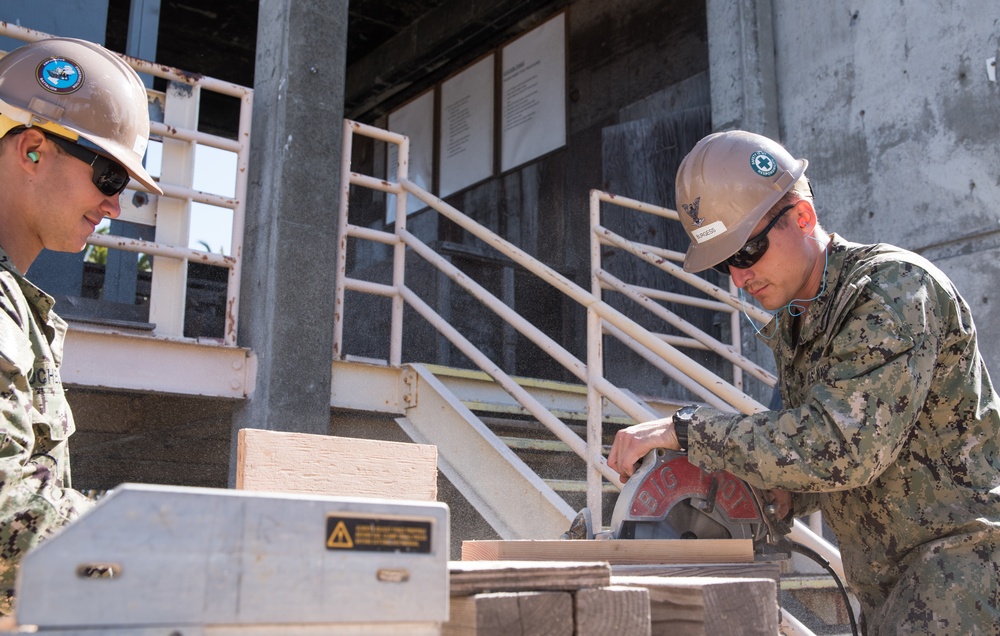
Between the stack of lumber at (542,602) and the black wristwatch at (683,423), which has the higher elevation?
the black wristwatch at (683,423)

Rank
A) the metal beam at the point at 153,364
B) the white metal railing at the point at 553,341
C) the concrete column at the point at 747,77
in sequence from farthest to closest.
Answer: the concrete column at the point at 747,77 < the metal beam at the point at 153,364 < the white metal railing at the point at 553,341

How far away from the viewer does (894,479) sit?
1.88m

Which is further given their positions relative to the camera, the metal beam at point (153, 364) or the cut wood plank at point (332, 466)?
the metal beam at point (153, 364)

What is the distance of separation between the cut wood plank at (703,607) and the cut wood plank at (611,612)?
96 mm

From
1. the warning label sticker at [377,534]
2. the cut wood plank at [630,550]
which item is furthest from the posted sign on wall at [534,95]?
the warning label sticker at [377,534]

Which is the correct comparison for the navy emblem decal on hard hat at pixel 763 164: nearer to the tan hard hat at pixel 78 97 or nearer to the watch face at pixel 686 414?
the watch face at pixel 686 414

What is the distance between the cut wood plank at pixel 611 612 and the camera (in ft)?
3.82

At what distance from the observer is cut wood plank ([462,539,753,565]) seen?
1670mm

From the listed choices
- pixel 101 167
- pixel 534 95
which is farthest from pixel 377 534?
pixel 534 95

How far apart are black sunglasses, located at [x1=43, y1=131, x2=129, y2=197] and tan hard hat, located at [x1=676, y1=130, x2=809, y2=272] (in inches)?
45.6

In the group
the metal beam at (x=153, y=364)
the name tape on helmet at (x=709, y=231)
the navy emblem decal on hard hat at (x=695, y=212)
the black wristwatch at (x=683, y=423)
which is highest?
the navy emblem decal on hard hat at (x=695, y=212)

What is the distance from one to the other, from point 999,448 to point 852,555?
14.2 inches

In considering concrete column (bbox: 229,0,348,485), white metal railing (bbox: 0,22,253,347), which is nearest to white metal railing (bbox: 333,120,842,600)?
concrete column (bbox: 229,0,348,485)

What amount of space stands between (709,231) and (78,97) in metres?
1.27
